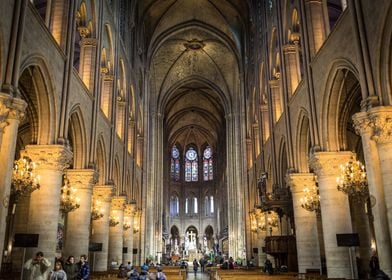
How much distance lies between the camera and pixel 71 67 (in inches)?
608

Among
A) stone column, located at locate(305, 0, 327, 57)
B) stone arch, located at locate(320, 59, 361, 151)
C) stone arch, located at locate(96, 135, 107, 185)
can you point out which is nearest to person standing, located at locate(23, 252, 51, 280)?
stone arch, located at locate(320, 59, 361, 151)

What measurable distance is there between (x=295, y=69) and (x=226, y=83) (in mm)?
24913

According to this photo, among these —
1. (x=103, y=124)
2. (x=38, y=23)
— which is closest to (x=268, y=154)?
(x=103, y=124)

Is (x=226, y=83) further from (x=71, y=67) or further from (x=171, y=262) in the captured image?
(x=71, y=67)

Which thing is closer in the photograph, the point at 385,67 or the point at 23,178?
the point at 385,67

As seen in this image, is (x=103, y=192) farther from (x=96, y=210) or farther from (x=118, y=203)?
(x=118, y=203)

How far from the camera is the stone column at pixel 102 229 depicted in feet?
65.3

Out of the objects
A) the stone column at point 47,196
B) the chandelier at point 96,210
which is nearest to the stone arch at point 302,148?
the chandelier at point 96,210

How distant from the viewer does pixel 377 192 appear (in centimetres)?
1041

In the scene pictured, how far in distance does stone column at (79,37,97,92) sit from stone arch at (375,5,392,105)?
12.5 metres

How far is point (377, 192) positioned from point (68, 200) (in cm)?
1096

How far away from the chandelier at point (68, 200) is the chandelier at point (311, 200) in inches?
364

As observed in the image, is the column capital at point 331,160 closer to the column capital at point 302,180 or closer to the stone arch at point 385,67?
the column capital at point 302,180

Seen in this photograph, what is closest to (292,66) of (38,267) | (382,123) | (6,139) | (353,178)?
(353,178)
